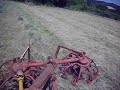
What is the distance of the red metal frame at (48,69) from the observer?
4410mm

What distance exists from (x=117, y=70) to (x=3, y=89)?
446cm

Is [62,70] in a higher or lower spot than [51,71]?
lower

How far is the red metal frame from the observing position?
441cm

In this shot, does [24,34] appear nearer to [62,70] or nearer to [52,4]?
[62,70]

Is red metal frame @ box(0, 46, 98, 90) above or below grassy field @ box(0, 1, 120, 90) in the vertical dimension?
above

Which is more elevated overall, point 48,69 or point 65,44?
point 48,69

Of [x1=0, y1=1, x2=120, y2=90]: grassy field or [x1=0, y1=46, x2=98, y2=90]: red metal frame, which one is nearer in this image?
[x1=0, y1=46, x2=98, y2=90]: red metal frame

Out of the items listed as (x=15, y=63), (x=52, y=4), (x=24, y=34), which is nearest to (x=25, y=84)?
(x=15, y=63)

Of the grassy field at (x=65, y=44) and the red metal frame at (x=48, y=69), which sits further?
the grassy field at (x=65, y=44)

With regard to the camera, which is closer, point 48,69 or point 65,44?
point 48,69

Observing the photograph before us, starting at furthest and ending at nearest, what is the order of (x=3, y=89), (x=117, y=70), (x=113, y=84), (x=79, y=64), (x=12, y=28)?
(x=12, y=28) < (x=117, y=70) < (x=113, y=84) < (x=79, y=64) < (x=3, y=89)

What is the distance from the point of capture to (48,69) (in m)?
4.72

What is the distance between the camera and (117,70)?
740 centimetres

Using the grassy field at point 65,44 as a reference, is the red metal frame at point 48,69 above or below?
above
